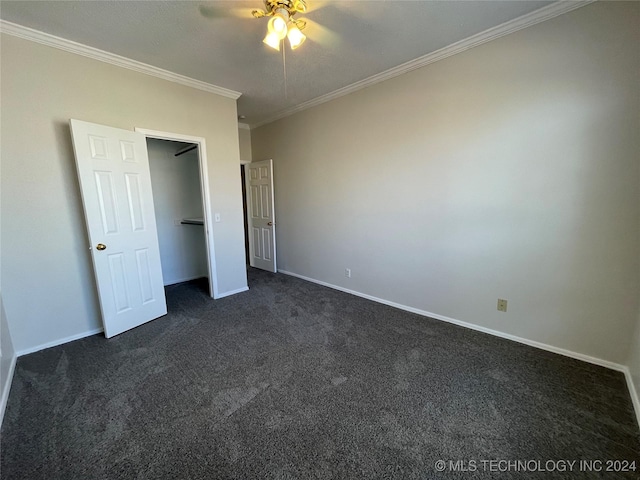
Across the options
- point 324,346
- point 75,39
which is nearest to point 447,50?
point 324,346

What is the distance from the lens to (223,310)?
3186 mm

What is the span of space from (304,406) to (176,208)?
3.67 metres

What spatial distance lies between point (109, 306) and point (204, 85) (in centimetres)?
266

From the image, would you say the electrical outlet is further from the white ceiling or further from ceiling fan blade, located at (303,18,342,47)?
ceiling fan blade, located at (303,18,342,47)

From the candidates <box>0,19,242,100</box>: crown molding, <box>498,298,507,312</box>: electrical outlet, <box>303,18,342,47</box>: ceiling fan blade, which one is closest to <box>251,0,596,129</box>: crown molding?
<box>303,18,342,47</box>: ceiling fan blade

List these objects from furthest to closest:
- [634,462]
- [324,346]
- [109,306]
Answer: [109,306] < [324,346] < [634,462]

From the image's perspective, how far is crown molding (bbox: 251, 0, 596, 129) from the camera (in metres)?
1.91

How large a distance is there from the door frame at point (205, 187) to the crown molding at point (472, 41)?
1.75 meters

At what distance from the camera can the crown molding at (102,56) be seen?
6.78ft

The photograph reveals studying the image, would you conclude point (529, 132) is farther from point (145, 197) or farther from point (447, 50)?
point (145, 197)

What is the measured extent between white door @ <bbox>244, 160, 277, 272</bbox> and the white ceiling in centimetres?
184

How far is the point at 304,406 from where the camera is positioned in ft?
5.65

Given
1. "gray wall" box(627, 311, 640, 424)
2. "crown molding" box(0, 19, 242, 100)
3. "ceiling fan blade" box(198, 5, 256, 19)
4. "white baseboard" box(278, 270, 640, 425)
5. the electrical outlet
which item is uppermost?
"ceiling fan blade" box(198, 5, 256, 19)

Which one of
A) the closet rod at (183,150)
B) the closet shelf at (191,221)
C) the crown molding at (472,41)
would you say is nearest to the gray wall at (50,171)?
the closet rod at (183,150)
